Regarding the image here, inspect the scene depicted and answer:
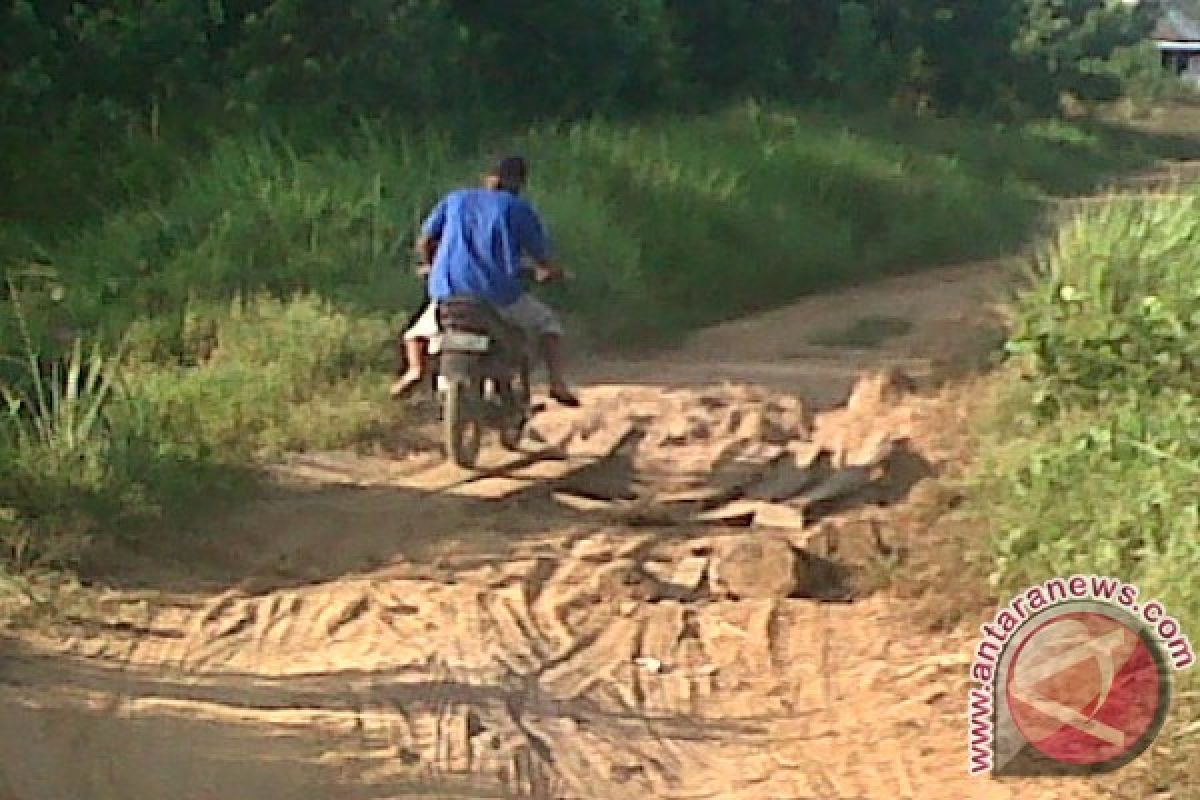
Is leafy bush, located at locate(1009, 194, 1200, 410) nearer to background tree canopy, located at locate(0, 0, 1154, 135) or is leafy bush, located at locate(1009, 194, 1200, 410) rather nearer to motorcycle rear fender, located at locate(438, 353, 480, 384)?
motorcycle rear fender, located at locate(438, 353, 480, 384)

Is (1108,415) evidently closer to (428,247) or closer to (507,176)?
(507,176)

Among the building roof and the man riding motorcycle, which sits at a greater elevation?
the man riding motorcycle

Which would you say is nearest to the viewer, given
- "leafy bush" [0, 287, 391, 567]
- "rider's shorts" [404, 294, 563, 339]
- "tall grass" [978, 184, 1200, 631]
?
"tall grass" [978, 184, 1200, 631]

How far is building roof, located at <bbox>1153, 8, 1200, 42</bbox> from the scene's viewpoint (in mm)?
72938

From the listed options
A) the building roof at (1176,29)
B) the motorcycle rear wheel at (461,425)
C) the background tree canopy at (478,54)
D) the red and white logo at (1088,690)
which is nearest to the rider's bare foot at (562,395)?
the motorcycle rear wheel at (461,425)

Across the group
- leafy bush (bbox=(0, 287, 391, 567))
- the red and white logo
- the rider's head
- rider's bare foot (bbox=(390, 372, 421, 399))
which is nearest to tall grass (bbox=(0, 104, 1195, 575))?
leafy bush (bbox=(0, 287, 391, 567))

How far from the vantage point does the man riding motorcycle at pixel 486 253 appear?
8898 millimetres

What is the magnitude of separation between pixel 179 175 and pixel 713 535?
318 inches

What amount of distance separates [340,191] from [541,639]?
7.41 metres

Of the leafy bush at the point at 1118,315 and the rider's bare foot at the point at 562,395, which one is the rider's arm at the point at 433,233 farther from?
the leafy bush at the point at 1118,315

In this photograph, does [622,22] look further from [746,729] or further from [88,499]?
[746,729]

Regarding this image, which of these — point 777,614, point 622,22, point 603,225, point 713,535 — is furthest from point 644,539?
point 622,22

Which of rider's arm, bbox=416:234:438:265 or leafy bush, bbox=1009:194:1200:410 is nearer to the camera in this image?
leafy bush, bbox=1009:194:1200:410

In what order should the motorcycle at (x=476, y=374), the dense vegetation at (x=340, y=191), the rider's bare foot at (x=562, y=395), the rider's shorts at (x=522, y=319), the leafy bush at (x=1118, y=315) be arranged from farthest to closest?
→ the rider's bare foot at (x=562, y=395) → the dense vegetation at (x=340, y=191) → the rider's shorts at (x=522, y=319) → the motorcycle at (x=476, y=374) → the leafy bush at (x=1118, y=315)
